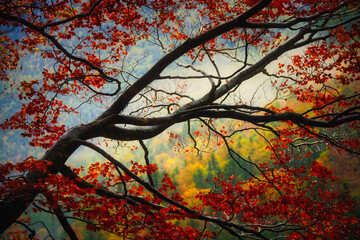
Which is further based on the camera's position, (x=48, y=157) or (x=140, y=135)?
(x=140, y=135)

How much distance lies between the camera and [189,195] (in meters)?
30.5

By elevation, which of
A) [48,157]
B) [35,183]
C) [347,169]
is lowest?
[35,183]

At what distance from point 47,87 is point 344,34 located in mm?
8460

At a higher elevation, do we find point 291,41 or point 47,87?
point 291,41

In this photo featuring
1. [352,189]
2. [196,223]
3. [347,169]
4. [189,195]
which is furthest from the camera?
[189,195]

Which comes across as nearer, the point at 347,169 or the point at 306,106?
the point at 347,169

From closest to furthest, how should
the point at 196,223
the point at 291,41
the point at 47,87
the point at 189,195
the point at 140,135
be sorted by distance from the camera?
1. the point at 140,135
2. the point at 291,41
3. the point at 47,87
4. the point at 196,223
5. the point at 189,195

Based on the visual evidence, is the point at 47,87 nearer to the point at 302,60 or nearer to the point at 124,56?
the point at 124,56

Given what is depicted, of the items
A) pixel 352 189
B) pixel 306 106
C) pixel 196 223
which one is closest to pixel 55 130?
pixel 196 223

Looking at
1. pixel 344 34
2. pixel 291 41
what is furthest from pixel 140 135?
pixel 344 34

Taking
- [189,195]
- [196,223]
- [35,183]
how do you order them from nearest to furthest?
1. [35,183]
2. [196,223]
3. [189,195]

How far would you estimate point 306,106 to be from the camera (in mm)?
32094

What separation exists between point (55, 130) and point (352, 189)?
26.8 metres

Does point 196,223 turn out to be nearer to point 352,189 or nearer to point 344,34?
point 352,189
